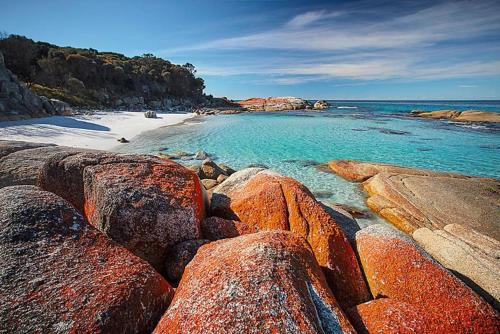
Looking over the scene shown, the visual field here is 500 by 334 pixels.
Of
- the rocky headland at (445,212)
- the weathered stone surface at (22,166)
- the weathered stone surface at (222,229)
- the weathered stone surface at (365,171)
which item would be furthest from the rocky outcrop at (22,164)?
the weathered stone surface at (365,171)

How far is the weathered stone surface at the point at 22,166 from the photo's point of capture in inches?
236

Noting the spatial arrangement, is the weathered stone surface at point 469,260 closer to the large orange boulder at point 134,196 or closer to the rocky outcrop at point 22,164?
the large orange boulder at point 134,196

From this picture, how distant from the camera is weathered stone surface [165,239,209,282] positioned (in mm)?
4164

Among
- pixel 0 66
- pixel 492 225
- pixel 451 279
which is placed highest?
pixel 0 66

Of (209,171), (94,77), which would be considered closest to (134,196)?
(209,171)

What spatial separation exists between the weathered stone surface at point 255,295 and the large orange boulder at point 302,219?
92cm

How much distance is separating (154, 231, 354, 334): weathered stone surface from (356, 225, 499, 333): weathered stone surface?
1291mm

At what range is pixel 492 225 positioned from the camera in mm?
9453

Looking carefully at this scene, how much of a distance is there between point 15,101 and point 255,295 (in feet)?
113

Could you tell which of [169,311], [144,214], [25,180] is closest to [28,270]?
[169,311]

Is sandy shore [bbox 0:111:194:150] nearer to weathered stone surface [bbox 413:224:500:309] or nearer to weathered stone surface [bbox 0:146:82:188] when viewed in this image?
weathered stone surface [bbox 0:146:82:188]

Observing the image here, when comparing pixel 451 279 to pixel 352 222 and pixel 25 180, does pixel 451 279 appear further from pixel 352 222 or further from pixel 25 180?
pixel 25 180

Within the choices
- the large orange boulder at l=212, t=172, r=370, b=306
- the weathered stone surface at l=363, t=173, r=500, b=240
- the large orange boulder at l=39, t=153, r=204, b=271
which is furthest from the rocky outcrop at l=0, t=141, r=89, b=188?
the weathered stone surface at l=363, t=173, r=500, b=240

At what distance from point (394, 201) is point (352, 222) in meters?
6.17
